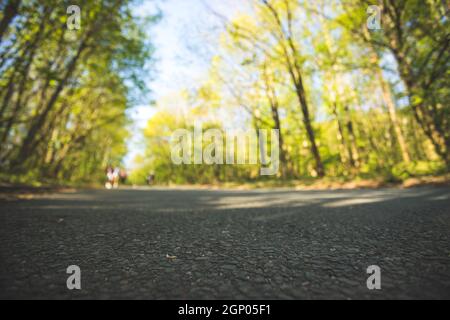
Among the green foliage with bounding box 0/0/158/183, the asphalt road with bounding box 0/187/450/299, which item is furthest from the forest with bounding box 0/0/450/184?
the asphalt road with bounding box 0/187/450/299

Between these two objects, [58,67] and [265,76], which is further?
[265,76]

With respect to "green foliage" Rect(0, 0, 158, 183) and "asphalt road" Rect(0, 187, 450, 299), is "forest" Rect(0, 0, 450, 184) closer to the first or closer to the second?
"green foliage" Rect(0, 0, 158, 183)

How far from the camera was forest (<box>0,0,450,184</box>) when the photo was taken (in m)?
7.98

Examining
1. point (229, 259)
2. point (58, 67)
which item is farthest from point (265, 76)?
point (229, 259)

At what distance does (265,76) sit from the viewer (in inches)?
711

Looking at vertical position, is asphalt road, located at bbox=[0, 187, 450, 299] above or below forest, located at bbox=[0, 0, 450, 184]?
below

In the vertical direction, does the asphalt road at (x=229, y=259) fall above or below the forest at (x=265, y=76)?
below

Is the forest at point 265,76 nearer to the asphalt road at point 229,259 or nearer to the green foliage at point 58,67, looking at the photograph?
the green foliage at point 58,67

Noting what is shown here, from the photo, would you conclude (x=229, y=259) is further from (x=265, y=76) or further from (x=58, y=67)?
(x=265, y=76)

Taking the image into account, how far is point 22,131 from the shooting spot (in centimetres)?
2266

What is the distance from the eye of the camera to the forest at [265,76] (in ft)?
26.2

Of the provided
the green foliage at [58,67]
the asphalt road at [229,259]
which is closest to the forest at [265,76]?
the green foliage at [58,67]
